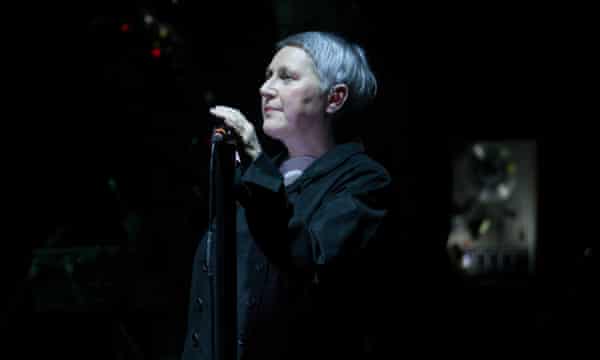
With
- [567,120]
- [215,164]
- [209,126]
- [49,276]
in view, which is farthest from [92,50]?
[567,120]

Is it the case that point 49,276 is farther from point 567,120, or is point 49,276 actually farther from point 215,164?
point 567,120

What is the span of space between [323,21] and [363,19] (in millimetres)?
297

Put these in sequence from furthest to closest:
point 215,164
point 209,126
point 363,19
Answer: point 209,126, point 363,19, point 215,164

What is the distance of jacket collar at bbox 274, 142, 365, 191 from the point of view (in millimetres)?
1873

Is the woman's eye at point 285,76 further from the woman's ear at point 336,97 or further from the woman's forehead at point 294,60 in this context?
the woman's ear at point 336,97

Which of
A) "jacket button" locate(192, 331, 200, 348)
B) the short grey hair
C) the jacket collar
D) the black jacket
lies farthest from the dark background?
"jacket button" locate(192, 331, 200, 348)

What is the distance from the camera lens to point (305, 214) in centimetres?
179

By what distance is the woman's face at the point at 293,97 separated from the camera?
1.96 metres

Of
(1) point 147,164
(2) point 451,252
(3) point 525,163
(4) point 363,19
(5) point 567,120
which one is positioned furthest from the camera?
(3) point 525,163

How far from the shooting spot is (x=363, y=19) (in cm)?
292

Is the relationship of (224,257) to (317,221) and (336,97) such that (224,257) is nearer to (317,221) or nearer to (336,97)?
(317,221)

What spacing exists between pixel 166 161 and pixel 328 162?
5.27 ft

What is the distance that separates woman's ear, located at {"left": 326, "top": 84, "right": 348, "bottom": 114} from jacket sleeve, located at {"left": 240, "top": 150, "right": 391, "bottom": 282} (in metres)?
0.25

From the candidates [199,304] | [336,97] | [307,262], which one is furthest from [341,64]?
[199,304]
